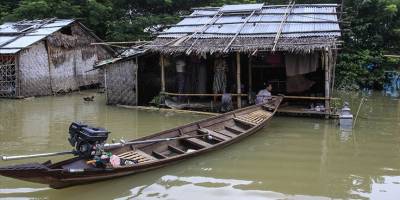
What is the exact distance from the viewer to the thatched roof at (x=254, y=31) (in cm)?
1284

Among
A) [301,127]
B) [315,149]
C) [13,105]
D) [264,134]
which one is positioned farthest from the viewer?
[13,105]

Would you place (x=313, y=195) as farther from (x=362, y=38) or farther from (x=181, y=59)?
(x=362, y=38)

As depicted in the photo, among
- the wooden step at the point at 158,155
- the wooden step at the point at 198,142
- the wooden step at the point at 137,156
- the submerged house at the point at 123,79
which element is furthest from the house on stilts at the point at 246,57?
the wooden step at the point at 137,156

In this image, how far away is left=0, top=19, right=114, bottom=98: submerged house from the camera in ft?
59.0

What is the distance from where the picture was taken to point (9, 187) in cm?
710

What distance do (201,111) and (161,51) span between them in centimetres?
226

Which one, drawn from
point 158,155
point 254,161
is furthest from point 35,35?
point 254,161

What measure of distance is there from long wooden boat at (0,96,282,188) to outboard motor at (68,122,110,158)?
0.51 feet

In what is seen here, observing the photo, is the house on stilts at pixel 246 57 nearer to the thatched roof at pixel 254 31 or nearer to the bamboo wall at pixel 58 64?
the thatched roof at pixel 254 31

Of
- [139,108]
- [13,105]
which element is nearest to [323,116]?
[139,108]

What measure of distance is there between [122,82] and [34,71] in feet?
17.3

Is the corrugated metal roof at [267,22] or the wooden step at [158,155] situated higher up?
the corrugated metal roof at [267,22]

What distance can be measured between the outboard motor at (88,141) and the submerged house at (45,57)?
40.1 ft

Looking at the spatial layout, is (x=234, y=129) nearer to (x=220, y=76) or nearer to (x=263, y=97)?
(x=263, y=97)
